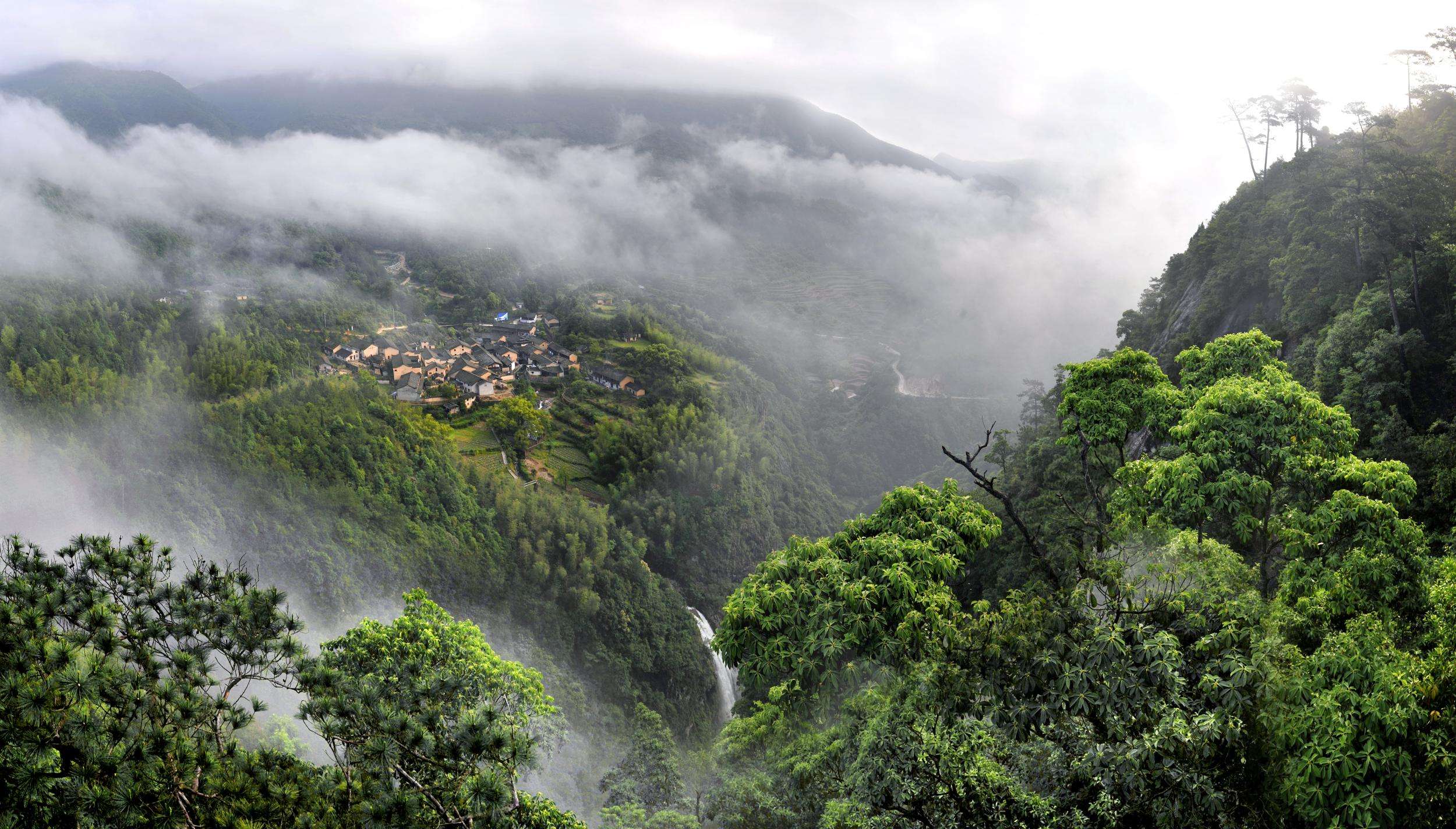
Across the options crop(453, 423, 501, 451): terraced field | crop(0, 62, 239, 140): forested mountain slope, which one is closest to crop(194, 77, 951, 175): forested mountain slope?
crop(0, 62, 239, 140): forested mountain slope

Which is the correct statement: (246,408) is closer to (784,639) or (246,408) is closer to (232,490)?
(232,490)

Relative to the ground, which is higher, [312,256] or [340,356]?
[312,256]

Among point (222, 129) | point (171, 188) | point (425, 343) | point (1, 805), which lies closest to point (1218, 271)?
point (1, 805)

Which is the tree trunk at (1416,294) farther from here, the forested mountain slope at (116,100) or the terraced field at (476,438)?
the forested mountain slope at (116,100)

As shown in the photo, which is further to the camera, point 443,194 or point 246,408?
point 443,194

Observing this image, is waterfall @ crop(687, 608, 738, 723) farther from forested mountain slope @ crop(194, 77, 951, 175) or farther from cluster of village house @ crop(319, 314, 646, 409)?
forested mountain slope @ crop(194, 77, 951, 175)

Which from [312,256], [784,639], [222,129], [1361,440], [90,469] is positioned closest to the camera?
[784,639]

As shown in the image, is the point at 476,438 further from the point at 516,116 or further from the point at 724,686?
the point at 516,116

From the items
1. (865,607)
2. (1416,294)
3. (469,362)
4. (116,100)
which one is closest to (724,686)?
(469,362)
